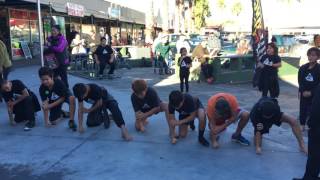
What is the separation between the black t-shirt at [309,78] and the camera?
23.5 ft

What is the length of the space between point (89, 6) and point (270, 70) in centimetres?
1747

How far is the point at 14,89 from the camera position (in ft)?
24.6

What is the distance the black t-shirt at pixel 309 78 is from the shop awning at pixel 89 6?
42.6ft

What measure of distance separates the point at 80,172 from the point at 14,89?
2556mm

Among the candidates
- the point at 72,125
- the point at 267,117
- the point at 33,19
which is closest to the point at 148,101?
Result: the point at 72,125

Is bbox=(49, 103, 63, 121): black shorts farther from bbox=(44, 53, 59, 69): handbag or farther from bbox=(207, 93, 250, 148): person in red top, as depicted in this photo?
bbox=(207, 93, 250, 148): person in red top

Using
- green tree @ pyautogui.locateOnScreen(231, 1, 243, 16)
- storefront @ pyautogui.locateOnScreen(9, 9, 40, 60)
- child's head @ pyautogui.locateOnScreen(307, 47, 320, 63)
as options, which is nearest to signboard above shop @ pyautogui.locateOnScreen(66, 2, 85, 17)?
storefront @ pyautogui.locateOnScreen(9, 9, 40, 60)

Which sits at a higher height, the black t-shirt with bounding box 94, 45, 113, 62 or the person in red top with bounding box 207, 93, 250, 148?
the black t-shirt with bounding box 94, 45, 113, 62

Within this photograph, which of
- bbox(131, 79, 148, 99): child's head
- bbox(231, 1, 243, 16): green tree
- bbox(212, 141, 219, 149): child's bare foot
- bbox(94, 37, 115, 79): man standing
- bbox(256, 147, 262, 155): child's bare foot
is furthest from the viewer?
bbox(231, 1, 243, 16): green tree

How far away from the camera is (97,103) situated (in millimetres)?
7203

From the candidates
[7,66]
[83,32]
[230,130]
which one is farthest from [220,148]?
[83,32]

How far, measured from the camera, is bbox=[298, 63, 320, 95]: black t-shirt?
7172 mm

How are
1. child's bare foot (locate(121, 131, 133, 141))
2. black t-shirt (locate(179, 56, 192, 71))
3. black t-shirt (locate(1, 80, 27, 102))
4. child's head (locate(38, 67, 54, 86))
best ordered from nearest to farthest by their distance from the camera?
child's bare foot (locate(121, 131, 133, 141)) < child's head (locate(38, 67, 54, 86)) < black t-shirt (locate(1, 80, 27, 102)) < black t-shirt (locate(179, 56, 192, 71))

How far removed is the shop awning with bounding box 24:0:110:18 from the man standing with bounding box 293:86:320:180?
49.4 ft
